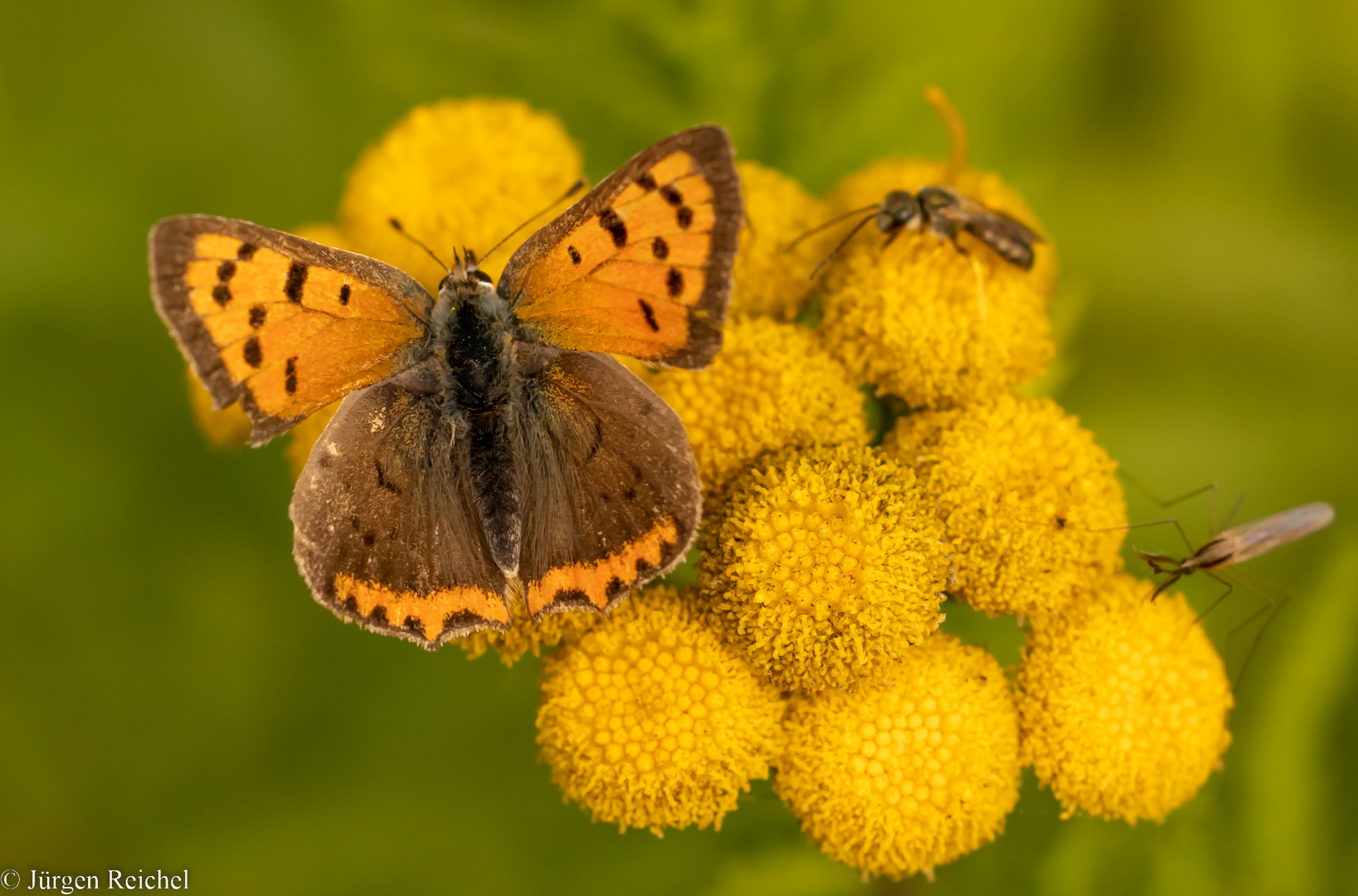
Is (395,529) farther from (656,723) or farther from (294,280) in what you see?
(656,723)

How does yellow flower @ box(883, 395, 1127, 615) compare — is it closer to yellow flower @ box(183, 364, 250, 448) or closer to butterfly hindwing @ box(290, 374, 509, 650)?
butterfly hindwing @ box(290, 374, 509, 650)

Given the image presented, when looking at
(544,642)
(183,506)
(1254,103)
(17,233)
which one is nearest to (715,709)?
(544,642)

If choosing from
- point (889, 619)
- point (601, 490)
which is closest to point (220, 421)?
point (601, 490)

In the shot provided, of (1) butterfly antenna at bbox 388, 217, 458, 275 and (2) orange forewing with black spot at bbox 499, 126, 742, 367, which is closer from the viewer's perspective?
(2) orange forewing with black spot at bbox 499, 126, 742, 367

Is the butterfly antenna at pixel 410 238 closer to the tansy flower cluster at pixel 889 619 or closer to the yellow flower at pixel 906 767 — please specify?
the tansy flower cluster at pixel 889 619

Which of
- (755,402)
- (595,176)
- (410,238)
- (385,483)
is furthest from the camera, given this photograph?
(595,176)

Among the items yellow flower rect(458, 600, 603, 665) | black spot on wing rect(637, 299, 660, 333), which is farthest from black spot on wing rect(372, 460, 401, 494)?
black spot on wing rect(637, 299, 660, 333)

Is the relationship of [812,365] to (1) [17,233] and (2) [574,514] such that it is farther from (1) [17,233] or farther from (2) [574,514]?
(1) [17,233]
